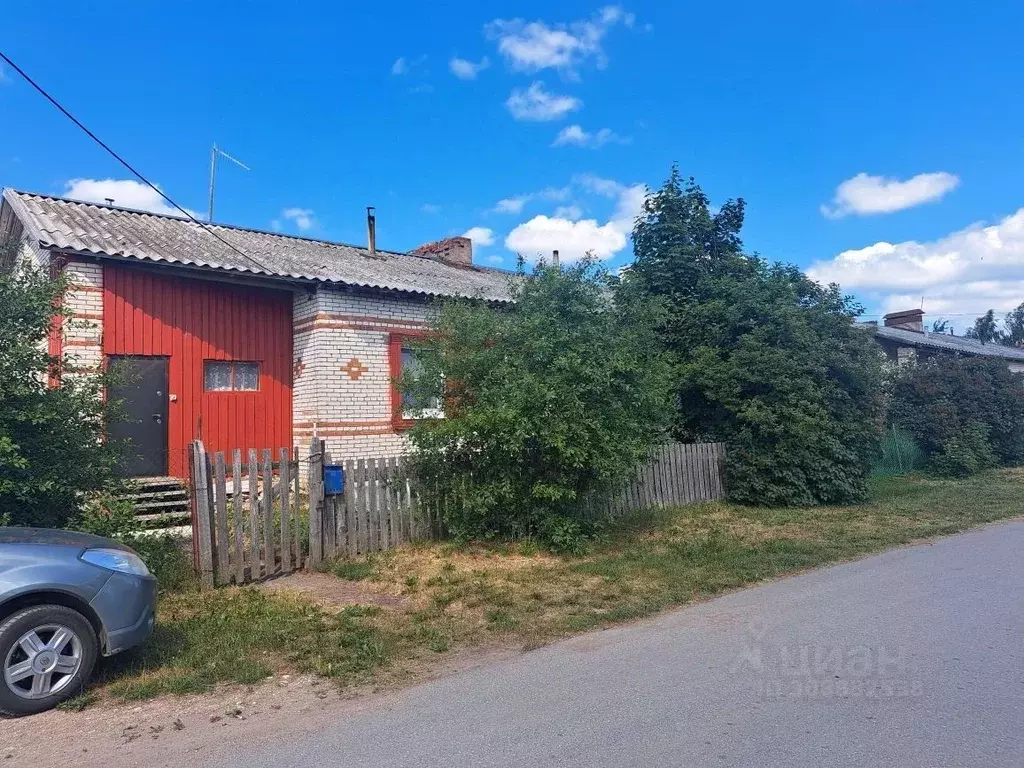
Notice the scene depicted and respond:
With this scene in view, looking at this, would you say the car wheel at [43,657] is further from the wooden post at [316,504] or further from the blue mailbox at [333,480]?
the blue mailbox at [333,480]

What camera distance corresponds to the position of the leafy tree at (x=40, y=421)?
20.3ft

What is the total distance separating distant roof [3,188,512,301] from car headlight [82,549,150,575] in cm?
688

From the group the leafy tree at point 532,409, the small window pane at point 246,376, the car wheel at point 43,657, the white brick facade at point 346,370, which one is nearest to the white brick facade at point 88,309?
the small window pane at point 246,376

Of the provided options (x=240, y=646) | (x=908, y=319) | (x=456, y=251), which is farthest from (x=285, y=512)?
(x=908, y=319)

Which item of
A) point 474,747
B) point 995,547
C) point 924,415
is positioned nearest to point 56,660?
point 474,747

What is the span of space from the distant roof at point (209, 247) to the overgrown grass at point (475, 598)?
4492 millimetres

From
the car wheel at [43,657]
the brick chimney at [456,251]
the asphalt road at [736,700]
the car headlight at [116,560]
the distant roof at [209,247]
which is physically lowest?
the asphalt road at [736,700]

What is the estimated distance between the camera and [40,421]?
6.22m

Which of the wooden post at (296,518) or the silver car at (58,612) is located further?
the wooden post at (296,518)

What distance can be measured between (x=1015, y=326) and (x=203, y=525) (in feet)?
251

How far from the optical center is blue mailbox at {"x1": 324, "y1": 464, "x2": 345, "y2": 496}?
8312 mm

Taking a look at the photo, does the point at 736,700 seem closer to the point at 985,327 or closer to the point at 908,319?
the point at 908,319

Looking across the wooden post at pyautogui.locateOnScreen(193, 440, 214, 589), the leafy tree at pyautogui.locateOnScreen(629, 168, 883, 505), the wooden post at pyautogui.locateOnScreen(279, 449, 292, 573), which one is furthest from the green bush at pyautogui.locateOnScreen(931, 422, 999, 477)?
the wooden post at pyautogui.locateOnScreen(193, 440, 214, 589)

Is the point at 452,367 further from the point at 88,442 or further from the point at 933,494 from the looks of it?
the point at 933,494
